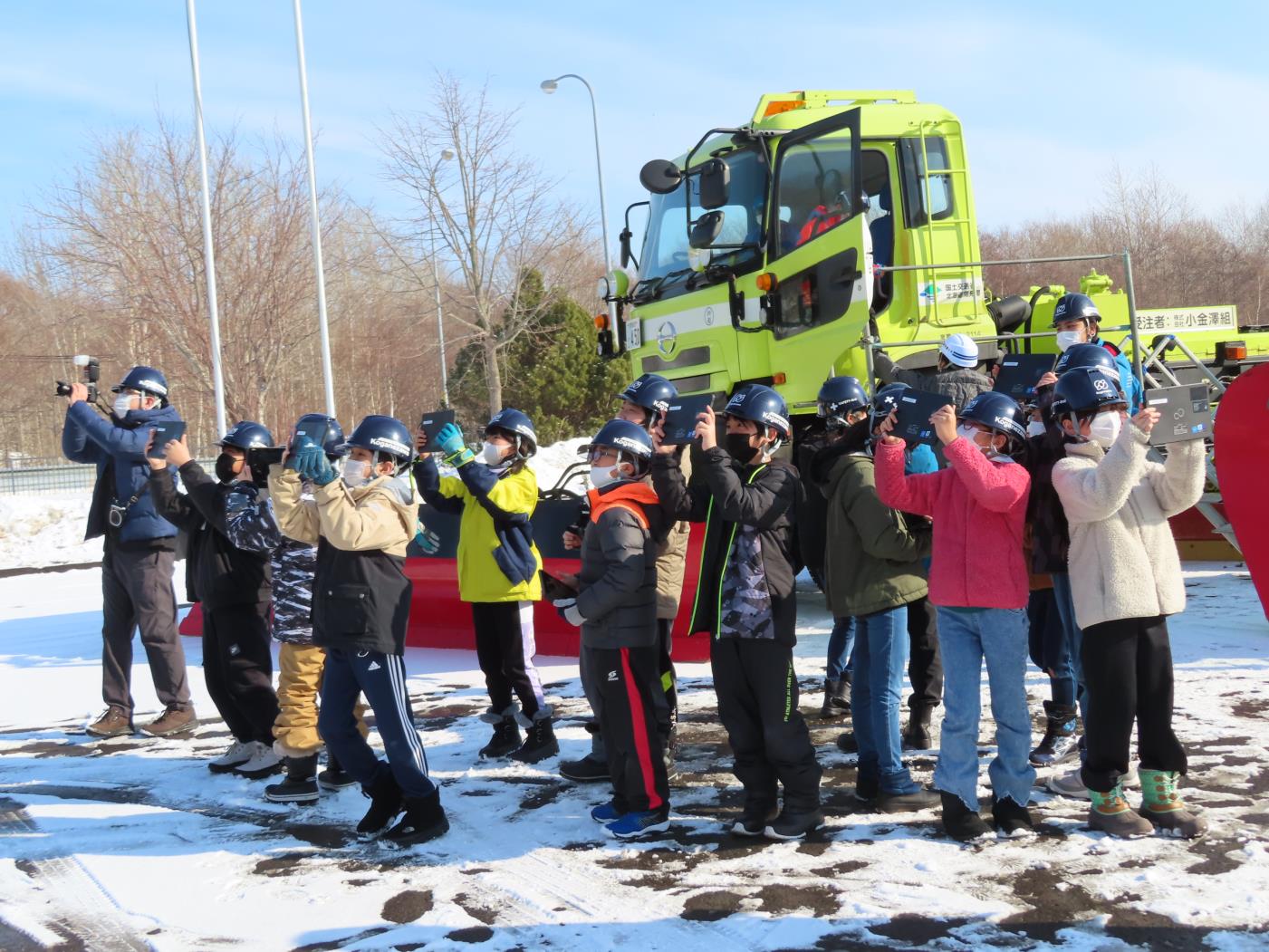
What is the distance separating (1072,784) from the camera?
5.06 meters

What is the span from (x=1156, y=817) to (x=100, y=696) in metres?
6.70

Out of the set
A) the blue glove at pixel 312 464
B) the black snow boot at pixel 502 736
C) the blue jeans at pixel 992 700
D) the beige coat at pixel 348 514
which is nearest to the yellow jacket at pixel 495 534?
the black snow boot at pixel 502 736

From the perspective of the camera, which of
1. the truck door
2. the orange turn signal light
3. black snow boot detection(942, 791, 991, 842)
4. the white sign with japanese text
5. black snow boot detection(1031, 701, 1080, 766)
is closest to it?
black snow boot detection(942, 791, 991, 842)

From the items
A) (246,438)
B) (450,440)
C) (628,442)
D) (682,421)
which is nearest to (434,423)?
(450,440)

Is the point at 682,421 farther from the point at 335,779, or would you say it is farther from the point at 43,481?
the point at 43,481

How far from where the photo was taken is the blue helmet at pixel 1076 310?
6.57 meters

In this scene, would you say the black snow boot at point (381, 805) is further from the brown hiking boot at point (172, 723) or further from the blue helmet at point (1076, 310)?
the blue helmet at point (1076, 310)

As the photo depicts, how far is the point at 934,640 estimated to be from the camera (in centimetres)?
606

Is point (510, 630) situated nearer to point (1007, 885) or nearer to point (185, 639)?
point (1007, 885)

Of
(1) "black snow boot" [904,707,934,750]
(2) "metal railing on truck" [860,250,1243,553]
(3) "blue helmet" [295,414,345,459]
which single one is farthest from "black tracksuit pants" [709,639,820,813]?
(2) "metal railing on truck" [860,250,1243,553]

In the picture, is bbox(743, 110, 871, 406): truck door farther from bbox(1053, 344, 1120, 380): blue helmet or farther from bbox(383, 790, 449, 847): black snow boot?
bbox(383, 790, 449, 847): black snow boot

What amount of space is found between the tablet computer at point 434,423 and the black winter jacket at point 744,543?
66.4 inches

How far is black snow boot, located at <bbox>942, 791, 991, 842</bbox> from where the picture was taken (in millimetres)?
4586

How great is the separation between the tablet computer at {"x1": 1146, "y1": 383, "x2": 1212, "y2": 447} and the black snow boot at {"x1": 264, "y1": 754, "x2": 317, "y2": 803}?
13.2 feet
